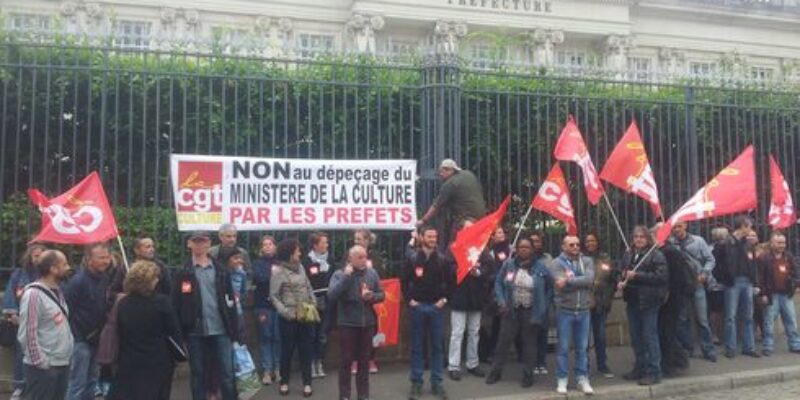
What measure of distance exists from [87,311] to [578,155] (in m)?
6.15

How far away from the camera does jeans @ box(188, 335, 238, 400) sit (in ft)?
24.5

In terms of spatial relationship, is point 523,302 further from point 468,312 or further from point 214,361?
point 214,361

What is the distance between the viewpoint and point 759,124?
1198 cm

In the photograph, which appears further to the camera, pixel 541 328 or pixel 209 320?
pixel 541 328

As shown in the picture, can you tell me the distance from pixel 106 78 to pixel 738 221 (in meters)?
8.73

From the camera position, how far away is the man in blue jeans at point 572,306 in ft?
27.6

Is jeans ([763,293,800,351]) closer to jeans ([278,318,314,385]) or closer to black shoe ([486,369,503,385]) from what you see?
black shoe ([486,369,503,385])

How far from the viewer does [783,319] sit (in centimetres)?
1067

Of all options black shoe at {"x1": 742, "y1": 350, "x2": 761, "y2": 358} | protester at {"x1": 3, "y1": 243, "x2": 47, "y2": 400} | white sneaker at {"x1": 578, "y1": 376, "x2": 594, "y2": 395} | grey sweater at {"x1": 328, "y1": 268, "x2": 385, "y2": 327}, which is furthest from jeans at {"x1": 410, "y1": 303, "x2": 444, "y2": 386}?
black shoe at {"x1": 742, "y1": 350, "x2": 761, "y2": 358}

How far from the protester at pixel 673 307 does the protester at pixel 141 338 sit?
19.2 feet

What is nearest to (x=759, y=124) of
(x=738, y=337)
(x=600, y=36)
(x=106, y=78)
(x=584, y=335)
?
(x=738, y=337)

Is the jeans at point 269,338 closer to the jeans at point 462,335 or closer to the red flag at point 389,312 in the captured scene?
the red flag at point 389,312

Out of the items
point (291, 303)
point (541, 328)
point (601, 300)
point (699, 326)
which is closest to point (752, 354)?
point (699, 326)

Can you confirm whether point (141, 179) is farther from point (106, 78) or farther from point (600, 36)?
point (600, 36)
